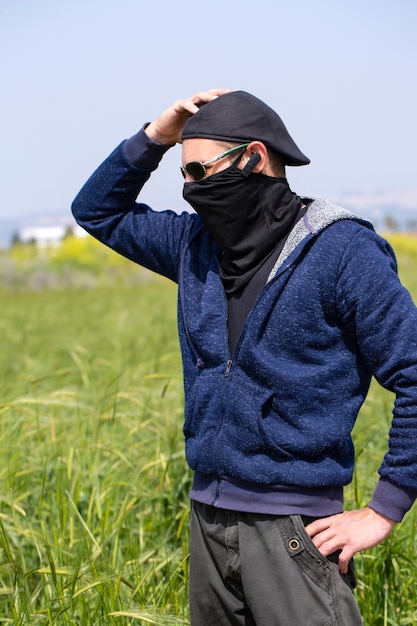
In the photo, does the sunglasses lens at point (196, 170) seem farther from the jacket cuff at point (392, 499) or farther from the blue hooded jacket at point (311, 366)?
the jacket cuff at point (392, 499)

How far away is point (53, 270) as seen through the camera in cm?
2441

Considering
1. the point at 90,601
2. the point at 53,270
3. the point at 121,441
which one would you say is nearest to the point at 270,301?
the point at 90,601

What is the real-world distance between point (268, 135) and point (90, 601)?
1.43 m

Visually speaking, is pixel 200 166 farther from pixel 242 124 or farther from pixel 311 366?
pixel 311 366

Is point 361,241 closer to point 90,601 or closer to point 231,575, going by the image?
point 231,575

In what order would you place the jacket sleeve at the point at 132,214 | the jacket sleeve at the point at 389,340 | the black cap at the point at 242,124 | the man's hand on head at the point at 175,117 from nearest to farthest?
the jacket sleeve at the point at 389,340 < the black cap at the point at 242,124 < the man's hand on head at the point at 175,117 < the jacket sleeve at the point at 132,214

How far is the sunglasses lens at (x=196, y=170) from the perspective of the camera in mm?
2012

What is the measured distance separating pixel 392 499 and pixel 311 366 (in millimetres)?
329

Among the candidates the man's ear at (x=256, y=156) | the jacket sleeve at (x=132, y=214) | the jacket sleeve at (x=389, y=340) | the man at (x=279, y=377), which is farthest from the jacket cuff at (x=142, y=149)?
the jacket sleeve at (x=389, y=340)

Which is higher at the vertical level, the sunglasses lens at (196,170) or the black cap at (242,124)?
the black cap at (242,124)

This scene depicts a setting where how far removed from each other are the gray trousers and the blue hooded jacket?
0.38ft

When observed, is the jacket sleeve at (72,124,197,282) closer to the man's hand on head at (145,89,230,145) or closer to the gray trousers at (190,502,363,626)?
the man's hand on head at (145,89,230,145)

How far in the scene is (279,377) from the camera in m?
1.90

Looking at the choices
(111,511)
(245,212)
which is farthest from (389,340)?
(111,511)
